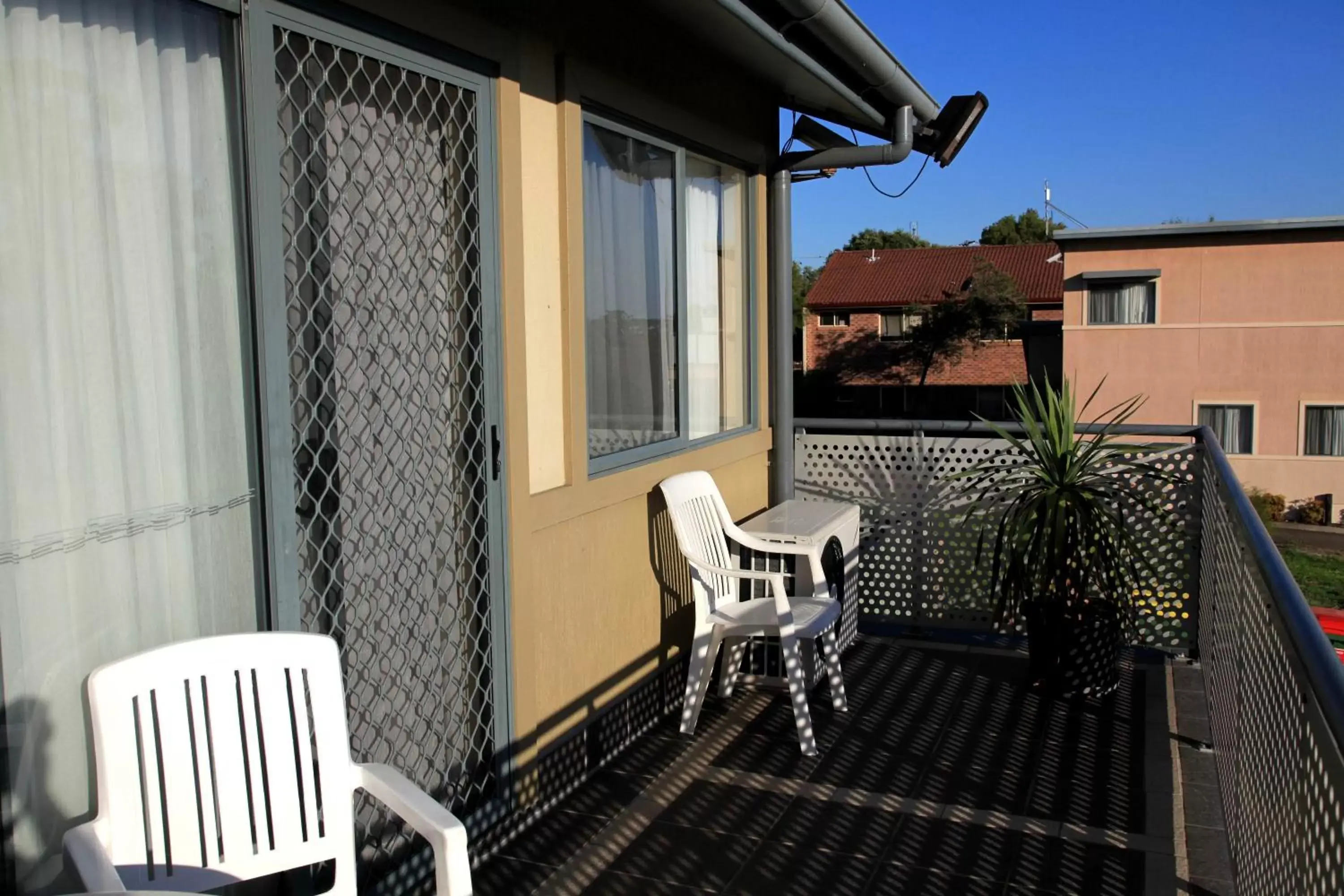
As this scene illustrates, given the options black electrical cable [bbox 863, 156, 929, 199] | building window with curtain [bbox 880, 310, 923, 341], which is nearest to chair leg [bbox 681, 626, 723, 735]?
black electrical cable [bbox 863, 156, 929, 199]

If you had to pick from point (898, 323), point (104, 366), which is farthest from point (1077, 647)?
point (898, 323)

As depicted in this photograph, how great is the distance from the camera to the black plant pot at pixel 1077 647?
4.14 metres

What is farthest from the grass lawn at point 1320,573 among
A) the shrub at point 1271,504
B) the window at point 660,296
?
the window at point 660,296

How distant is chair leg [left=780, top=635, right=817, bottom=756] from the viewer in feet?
11.8

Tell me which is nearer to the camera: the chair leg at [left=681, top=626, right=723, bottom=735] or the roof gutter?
the roof gutter

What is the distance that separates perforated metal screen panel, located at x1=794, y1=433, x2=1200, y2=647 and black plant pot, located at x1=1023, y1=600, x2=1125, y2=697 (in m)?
0.63

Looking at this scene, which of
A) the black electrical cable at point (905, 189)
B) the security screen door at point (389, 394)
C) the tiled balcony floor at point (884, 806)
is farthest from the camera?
the black electrical cable at point (905, 189)

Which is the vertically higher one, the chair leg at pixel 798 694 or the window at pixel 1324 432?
the chair leg at pixel 798 694

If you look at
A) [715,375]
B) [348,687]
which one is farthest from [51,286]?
[715,375]

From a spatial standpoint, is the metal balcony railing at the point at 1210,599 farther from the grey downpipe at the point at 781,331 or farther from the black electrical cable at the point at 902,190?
the black electrical cable at the point at 902,190

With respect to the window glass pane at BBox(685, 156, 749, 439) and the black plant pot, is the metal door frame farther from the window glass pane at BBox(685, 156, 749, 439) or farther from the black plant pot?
the black plant pot

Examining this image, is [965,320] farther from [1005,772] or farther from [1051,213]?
[1005,772]

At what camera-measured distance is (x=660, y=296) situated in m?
4.05

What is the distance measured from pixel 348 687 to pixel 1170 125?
122ft
